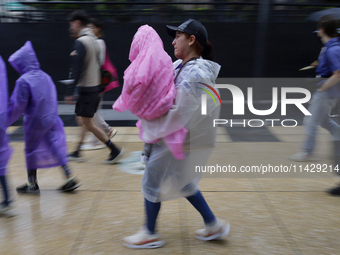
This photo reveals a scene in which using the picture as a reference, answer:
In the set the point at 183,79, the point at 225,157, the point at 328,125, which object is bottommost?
the point at 225,157

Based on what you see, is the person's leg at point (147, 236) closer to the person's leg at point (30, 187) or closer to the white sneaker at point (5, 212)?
the white sneaker at point (5, 212)

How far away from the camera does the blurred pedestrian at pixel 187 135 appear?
235 centimetres

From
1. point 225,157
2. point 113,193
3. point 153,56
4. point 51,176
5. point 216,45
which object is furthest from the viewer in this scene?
point 216,45

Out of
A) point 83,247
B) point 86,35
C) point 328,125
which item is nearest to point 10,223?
point 83,247

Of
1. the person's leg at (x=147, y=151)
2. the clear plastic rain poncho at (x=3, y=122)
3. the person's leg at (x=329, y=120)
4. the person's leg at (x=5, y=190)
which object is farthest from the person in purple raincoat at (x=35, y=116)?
the person's leg at (x=329, y=120)

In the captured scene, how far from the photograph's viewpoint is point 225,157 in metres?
4.80

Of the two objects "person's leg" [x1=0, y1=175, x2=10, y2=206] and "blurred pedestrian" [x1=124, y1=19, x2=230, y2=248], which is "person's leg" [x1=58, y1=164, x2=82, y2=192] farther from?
"blurred pedestrian" [x1=124, y1=19, x2=230, y2=248]

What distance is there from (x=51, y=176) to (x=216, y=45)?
6387 mm

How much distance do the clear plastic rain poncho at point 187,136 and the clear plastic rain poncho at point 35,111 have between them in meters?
1.35

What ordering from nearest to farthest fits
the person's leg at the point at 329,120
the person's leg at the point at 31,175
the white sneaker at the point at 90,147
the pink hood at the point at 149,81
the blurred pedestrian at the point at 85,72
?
the pink hood at the point at 149,81 → the person's leg at the point at 31,175 → the person's leg at the point at 329,120 → the blurred pedestrian at the point at 85,72 → the white sneaker at the point at 90,147

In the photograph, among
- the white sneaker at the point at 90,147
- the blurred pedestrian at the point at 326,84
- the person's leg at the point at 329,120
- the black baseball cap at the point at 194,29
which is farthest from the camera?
the white sneaker at the point at 90,147

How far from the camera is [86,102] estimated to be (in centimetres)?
442

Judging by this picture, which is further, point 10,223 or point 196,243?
point 10,223

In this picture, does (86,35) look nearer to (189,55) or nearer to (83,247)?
(189,55)
